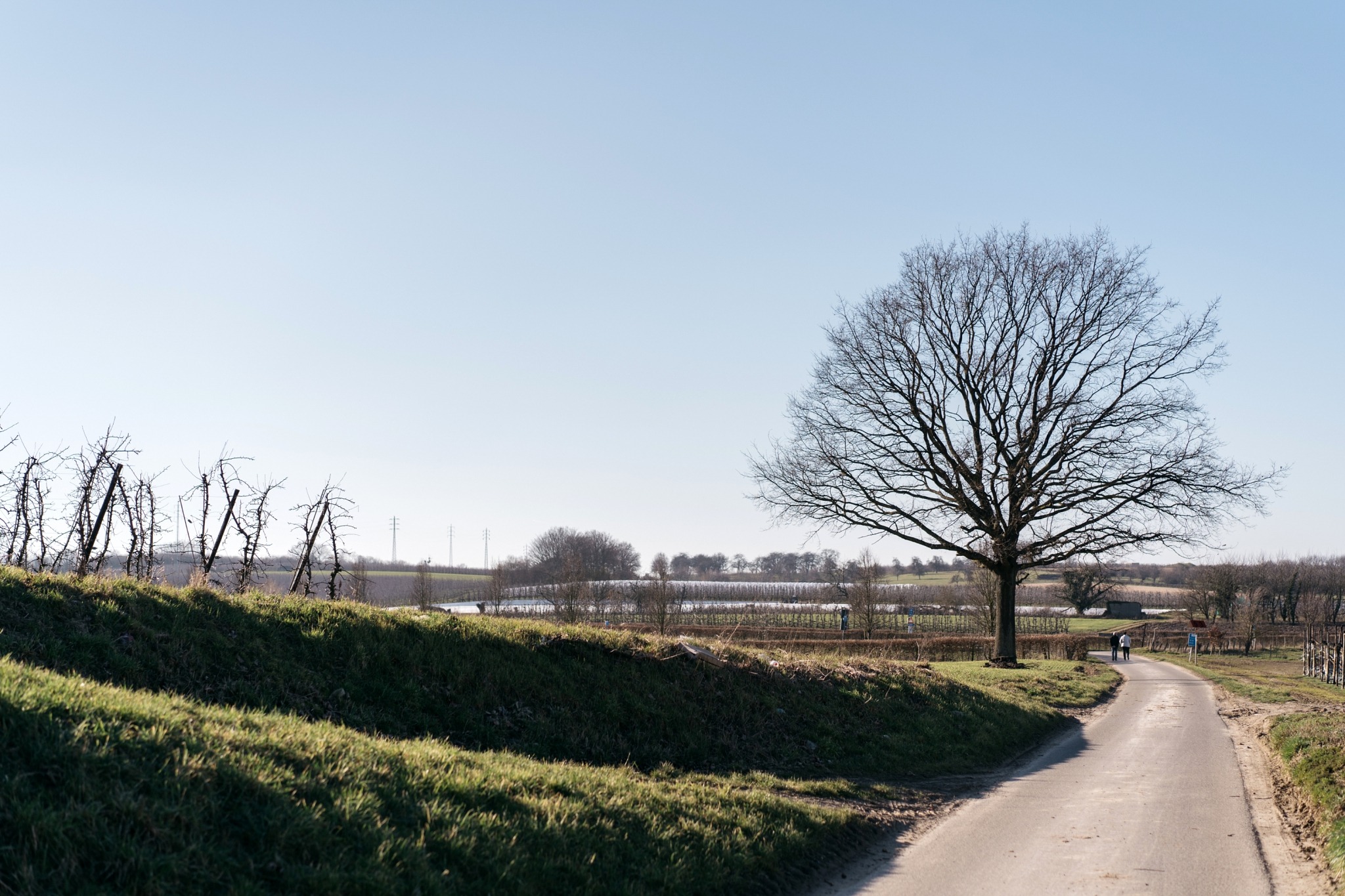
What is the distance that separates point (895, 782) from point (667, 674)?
3.61 metres

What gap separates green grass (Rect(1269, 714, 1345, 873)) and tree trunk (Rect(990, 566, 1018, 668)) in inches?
573

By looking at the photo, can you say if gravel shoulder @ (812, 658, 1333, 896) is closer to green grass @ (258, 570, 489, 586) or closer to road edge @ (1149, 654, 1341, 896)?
road edge @ (1149, 654, 1341, 896)

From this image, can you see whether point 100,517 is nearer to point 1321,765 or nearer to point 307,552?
point 307,552

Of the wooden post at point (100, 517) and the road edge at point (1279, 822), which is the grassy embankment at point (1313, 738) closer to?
the road edge at point (1279, 822)

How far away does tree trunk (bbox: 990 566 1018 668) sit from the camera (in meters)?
33.2

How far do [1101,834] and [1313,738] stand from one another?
794cm

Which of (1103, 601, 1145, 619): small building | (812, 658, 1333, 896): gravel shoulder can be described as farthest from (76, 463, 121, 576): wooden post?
(1103, 601, 1145, 619): small building

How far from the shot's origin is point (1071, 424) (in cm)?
3148

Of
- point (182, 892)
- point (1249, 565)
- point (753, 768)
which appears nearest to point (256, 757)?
point (182, 892)

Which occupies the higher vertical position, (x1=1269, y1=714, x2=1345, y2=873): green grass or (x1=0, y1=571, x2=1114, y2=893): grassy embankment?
(x1=0, y1=571, x2=1114, y2=893): grassy embankment

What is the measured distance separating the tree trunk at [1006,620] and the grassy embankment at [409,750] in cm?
1658

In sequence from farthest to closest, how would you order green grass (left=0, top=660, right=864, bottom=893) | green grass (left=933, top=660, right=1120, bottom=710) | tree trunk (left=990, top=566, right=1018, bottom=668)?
tree trunk (left=990, top=566, right=1018, bottom=668) < green grass (left=933, top=660, right=1120, bottom=710) < green grass (left=0, top=660, right=864, bottom=893)

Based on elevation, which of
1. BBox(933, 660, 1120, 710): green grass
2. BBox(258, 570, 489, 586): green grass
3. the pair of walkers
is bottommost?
BBox(258, 570, 489, 586): green grass

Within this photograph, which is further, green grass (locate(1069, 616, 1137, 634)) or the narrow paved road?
green grass (locate(1069, 616, 1137, 634))
